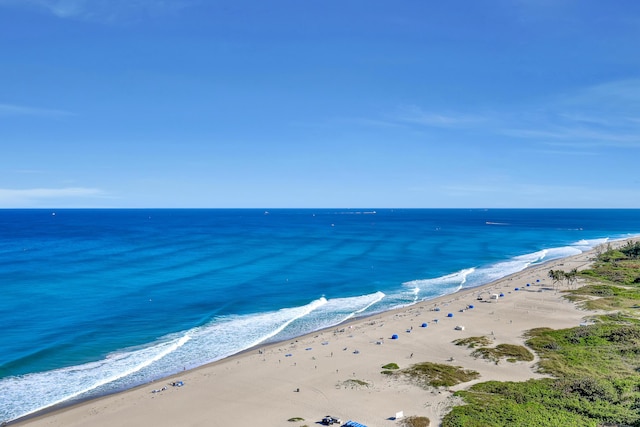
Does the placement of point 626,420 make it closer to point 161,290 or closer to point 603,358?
point 603,358

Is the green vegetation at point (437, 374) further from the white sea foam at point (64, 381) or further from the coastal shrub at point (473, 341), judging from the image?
the white sea foam at point (64, 381)

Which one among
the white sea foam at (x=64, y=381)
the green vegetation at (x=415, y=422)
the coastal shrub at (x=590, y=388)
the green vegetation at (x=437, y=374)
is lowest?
the white sea foam at (x=64, y=381)

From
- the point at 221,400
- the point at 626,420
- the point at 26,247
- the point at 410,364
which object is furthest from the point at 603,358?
the point at 26,247

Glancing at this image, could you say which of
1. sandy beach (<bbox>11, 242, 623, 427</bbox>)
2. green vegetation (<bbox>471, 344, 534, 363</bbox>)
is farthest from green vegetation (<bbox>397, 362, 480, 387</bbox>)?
green vegetation (<bbox>471, 344, 534, 363</bbox>)

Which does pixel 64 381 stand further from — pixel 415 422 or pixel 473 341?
pixel 473 341

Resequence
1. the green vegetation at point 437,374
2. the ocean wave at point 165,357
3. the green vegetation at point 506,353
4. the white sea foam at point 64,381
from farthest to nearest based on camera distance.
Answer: the green vegetation at point 506,353 < the green vegetation at point 437,374 < the ocean wave at point 165,357 < the white sea foam at point 64,381

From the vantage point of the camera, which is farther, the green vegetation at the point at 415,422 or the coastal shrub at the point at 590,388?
the coastal shrub at the point at 590,388

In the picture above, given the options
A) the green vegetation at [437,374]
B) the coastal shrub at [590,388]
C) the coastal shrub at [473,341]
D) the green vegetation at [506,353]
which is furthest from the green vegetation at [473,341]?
the coastal shrub at [590,388]
